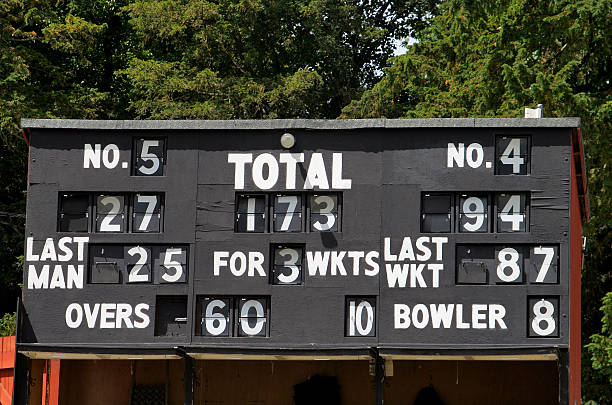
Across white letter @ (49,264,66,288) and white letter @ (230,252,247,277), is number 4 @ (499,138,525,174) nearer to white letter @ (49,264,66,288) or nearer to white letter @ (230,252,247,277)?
white letter @ (230,252,247,277)

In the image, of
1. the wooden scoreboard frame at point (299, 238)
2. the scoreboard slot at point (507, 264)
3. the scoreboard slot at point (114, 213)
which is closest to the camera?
the scoreboard slot at point (507, 264)

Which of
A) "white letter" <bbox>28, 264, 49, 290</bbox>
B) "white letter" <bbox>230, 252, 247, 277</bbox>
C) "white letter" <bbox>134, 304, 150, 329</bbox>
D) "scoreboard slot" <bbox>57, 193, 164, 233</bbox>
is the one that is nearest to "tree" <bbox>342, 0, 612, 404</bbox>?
"white letter" <bbox>230, 252, 247, 277</bbox>

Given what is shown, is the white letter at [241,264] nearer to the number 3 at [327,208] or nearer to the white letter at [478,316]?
the number 3 at [327,208]

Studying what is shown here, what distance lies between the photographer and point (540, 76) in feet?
108

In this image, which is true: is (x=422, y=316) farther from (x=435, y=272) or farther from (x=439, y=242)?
(x=439, y=242)

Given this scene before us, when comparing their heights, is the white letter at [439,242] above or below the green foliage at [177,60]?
below

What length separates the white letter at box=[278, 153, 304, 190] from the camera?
2194 centimetres

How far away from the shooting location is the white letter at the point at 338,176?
2188 centimetres

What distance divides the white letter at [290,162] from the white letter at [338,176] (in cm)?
56

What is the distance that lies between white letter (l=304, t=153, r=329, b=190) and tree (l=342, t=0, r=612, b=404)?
12714 mm

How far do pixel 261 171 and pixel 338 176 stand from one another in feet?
4.26

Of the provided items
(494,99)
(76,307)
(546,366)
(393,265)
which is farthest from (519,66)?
(76,307)

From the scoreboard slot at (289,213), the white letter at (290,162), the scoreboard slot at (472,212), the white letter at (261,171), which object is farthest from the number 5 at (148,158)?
the scoreboard slot at (472,212)

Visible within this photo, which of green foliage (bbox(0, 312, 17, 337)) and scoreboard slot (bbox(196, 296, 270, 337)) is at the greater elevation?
scoreboard slot (bbox(196, 296, 270, 337))
